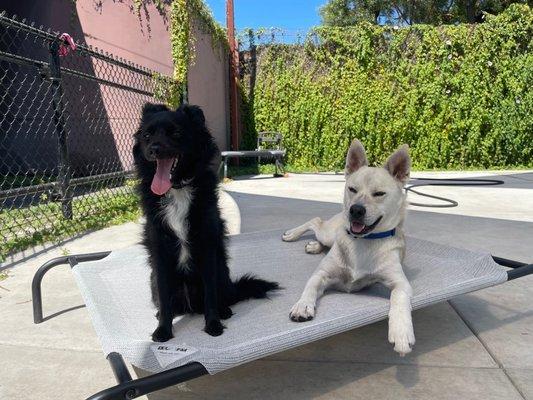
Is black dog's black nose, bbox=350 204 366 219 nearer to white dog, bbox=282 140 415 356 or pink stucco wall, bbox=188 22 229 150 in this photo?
white dog, bbox=282 140 415 356

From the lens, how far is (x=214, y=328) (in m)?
1.83

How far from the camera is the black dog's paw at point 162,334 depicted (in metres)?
1.76

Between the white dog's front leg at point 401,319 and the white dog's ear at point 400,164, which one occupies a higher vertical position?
the white dog's ear at point 400,164

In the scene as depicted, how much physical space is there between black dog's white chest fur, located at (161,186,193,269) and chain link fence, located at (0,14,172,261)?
254 cm

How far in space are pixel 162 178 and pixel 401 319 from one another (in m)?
1.19

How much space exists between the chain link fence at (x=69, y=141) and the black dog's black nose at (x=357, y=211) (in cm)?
305

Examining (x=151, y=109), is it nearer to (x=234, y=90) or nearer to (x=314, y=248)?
(x=314, y=248)

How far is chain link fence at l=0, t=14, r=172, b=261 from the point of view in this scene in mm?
4590

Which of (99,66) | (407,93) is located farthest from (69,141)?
(407,93)

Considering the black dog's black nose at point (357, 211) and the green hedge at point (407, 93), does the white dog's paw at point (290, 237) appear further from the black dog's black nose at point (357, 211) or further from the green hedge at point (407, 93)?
the green hedge at point (407, 93)

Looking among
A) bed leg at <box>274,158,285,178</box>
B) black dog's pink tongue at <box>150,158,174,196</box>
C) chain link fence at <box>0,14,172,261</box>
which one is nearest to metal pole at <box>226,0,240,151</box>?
bed leg at <box>274,158,285,178</box>

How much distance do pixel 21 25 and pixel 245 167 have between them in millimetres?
7822

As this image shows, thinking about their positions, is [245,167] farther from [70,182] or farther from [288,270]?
[288,270]

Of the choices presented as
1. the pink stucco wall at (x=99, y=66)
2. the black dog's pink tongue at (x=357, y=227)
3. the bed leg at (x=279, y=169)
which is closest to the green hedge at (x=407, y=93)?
the bed leg at (x=279, y=169)
